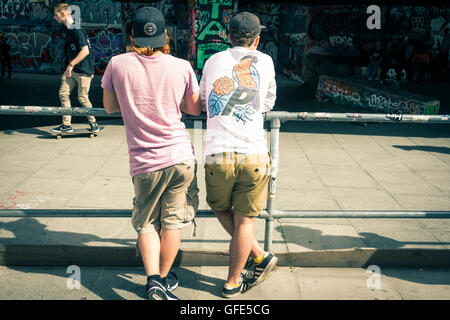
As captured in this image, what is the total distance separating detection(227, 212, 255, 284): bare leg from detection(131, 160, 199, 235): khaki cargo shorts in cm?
31

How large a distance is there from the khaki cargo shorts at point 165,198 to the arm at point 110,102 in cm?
45

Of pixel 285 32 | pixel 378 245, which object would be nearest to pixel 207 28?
pixel 378 245

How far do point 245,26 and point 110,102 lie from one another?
95 cm

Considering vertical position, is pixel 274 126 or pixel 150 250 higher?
pixel 274 126

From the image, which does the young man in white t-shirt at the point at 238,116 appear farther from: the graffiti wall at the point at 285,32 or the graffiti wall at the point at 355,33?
the graffiti wall at the point at 355,33

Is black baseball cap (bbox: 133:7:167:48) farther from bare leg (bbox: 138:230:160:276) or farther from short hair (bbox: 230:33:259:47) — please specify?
bare leg (bbox: 138:230:160:276)

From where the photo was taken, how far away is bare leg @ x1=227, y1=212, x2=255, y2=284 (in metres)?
2.70

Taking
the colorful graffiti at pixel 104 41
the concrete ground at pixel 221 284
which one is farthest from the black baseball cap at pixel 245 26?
the colorful graffiti at pixel 104 41

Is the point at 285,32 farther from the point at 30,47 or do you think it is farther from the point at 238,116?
the point at 238,116

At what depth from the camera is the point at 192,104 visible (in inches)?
102

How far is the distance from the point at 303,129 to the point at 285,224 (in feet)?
16.6

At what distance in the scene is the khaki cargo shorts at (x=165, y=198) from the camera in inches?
99.1

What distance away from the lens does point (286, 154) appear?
6.70m
